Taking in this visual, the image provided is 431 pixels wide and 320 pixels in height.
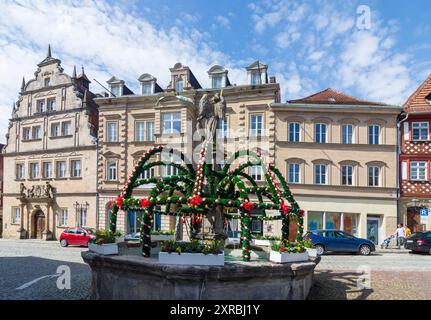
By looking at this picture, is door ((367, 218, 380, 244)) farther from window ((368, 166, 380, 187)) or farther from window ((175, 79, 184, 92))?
A: window ((175, 79, 184, 92))

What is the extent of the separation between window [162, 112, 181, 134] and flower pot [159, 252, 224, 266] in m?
21.0

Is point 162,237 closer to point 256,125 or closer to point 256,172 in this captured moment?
point 256,172

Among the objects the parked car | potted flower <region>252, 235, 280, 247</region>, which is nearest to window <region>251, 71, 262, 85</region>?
the parked car

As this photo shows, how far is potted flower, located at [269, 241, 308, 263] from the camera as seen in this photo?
7080 mm

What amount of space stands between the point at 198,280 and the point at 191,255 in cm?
46

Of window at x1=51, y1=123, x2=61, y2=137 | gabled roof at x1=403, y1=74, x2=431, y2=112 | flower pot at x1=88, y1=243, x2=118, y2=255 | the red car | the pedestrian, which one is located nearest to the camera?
flower pot at x1=88, y1=243, x2=118, y2=255

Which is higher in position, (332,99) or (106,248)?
(332,99)

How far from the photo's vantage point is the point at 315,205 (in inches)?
985

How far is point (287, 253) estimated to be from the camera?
7180mm

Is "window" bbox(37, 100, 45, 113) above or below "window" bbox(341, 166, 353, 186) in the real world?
above

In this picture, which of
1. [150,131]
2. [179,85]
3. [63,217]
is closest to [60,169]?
[63,217]

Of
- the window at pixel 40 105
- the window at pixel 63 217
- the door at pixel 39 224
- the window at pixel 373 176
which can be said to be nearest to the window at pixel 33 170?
the door at pixel 39 224
